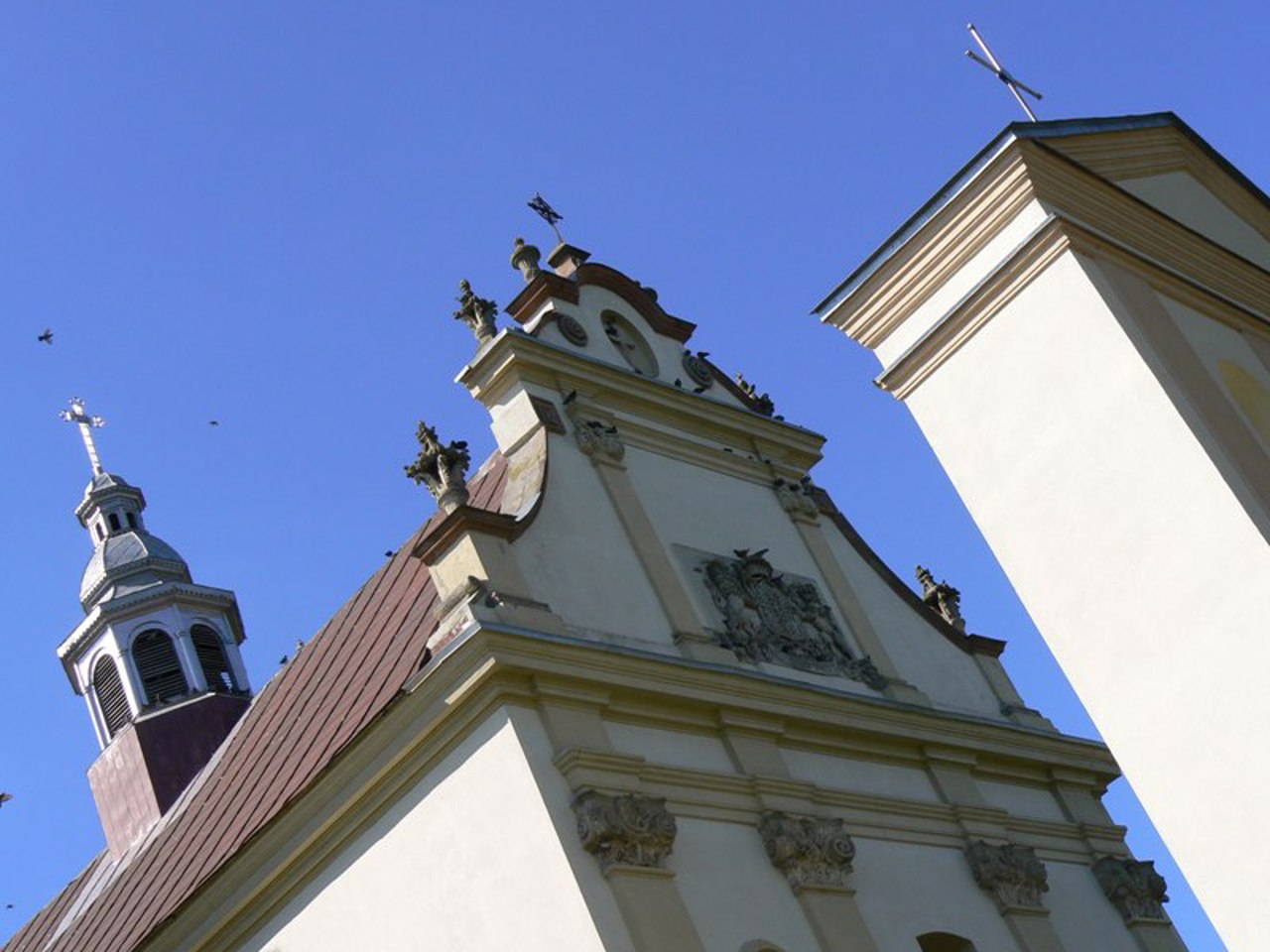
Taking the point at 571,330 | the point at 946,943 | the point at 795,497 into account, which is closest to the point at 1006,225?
the point at 946,943

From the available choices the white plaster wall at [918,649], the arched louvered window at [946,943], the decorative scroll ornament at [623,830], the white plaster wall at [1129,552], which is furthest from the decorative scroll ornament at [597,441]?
the white plaster wall at [1129,552]

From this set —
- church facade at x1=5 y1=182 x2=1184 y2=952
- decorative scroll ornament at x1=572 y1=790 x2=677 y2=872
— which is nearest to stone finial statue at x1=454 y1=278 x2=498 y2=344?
church facade at x1=5 y1=182 x2=1184 y2=952

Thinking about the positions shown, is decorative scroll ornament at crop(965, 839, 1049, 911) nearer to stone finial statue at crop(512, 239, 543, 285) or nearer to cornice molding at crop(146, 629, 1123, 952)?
cornice molding at crop(146, 629, 1123, 952)

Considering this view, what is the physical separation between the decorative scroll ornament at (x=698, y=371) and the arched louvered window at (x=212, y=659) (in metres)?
10.2

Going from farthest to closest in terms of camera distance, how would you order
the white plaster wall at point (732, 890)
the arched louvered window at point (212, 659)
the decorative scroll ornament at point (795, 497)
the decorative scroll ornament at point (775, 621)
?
the arched louvered window at point (212, 659)
the decorative scroll ornament at point (795, 497)
the decorative scroll ornament at point (775, 621)
the white plaster wall at point (732, 890)

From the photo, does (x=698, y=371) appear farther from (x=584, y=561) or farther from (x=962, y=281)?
(x=962, y=281)

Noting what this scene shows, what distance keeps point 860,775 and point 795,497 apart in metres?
3.66

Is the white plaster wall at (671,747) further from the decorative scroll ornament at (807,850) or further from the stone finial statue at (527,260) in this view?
the stone finial statue at (527,260)

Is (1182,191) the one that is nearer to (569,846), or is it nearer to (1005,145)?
(1005,145)

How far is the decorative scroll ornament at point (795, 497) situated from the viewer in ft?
63.4

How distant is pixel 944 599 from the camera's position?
2056cm

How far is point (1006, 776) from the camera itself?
18.8 meters

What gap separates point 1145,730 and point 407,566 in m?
10.9

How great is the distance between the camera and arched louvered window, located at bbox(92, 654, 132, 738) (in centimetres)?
2650
